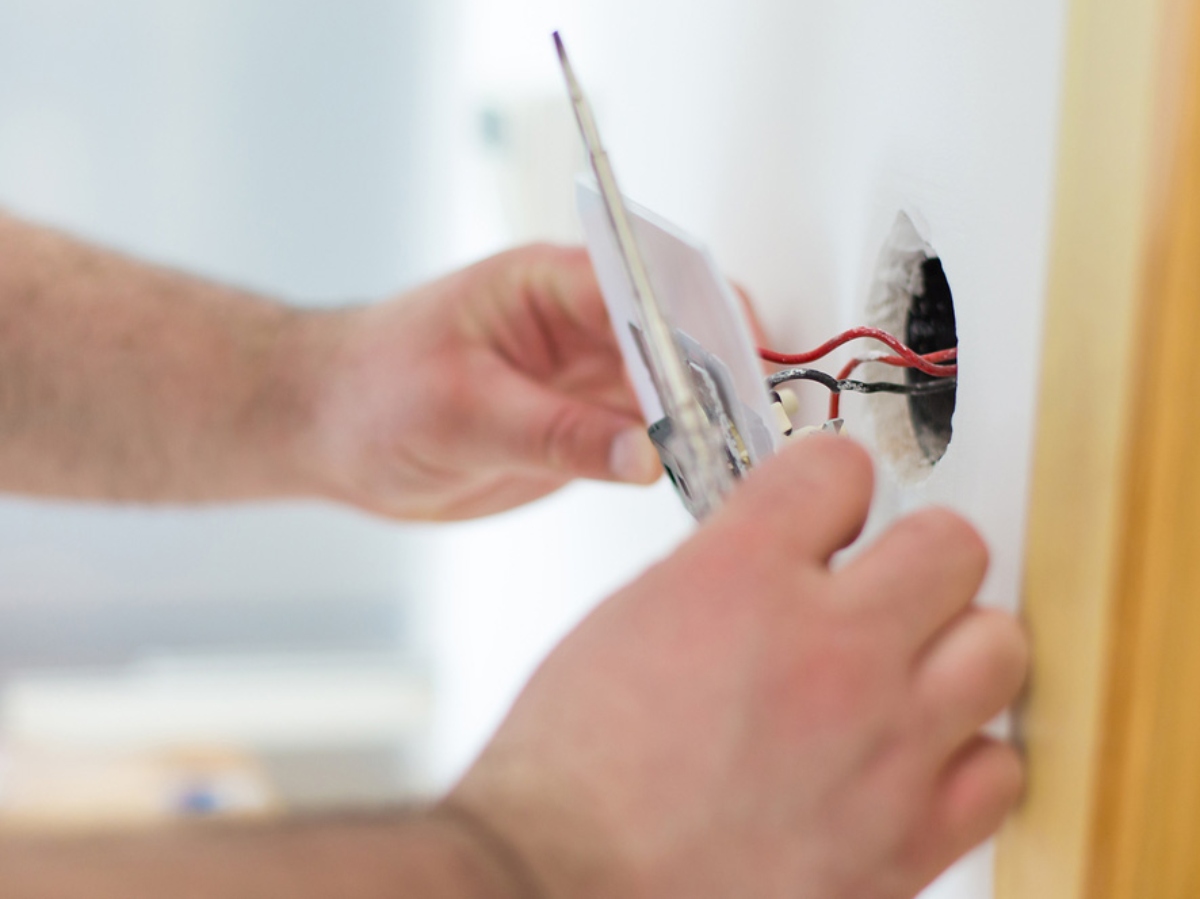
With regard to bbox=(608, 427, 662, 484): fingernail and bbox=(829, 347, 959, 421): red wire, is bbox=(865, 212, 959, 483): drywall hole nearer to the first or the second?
bbox=(829, 347, 959, 421): red wire

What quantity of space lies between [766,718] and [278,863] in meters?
0.11

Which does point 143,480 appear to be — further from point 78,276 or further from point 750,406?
point 750,406

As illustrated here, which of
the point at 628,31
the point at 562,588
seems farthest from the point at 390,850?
the point at 562,588

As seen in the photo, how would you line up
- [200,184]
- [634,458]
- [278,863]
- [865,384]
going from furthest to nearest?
1. [200,184]
2. [634,458]
3. [865,384]
4. [278,863]

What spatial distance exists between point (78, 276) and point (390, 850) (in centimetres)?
58

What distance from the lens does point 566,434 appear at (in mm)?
601

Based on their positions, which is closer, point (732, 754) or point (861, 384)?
point (732, 754)

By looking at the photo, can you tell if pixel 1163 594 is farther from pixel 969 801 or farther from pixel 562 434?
pixel 562 434

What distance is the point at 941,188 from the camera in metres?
0.38

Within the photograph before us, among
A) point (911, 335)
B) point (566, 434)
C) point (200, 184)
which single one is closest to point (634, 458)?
point (566, 434)

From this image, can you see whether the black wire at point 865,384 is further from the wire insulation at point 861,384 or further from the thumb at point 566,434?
the thumb at point 566,434

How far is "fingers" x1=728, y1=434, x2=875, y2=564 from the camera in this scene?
28 cm

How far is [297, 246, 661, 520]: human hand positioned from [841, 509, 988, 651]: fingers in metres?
0.29

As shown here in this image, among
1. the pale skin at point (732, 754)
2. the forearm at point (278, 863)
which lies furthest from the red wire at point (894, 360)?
the forearm at point (278, 863)
